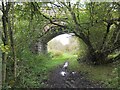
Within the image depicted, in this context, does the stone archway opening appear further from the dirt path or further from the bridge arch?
the dirt path

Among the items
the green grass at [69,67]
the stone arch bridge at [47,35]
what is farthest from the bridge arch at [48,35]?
the green grass at [69,67]

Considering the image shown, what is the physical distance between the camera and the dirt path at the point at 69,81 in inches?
155

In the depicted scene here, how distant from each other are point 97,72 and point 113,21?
84 centimetres

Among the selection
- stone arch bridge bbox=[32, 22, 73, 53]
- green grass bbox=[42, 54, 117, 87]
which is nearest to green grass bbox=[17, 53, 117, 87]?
green grass bbox=[42, 54, 117, 87]

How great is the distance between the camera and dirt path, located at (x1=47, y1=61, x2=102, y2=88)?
155 inches

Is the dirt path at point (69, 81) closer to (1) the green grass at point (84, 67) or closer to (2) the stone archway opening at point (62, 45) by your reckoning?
(1) the green grass at point (84, 67)

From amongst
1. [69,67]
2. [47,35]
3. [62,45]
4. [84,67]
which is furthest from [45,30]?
[84,67]

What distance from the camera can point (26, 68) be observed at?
3830 mm

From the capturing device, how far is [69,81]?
401cm

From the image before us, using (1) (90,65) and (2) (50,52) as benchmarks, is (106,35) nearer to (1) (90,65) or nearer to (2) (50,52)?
(1) (90,65)

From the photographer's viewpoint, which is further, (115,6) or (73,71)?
(73,71)

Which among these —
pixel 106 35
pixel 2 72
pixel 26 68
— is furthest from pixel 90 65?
pixel 2 72

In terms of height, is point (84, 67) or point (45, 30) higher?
point (45, 30)

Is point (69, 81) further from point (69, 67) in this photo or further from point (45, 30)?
point (45, 30)
